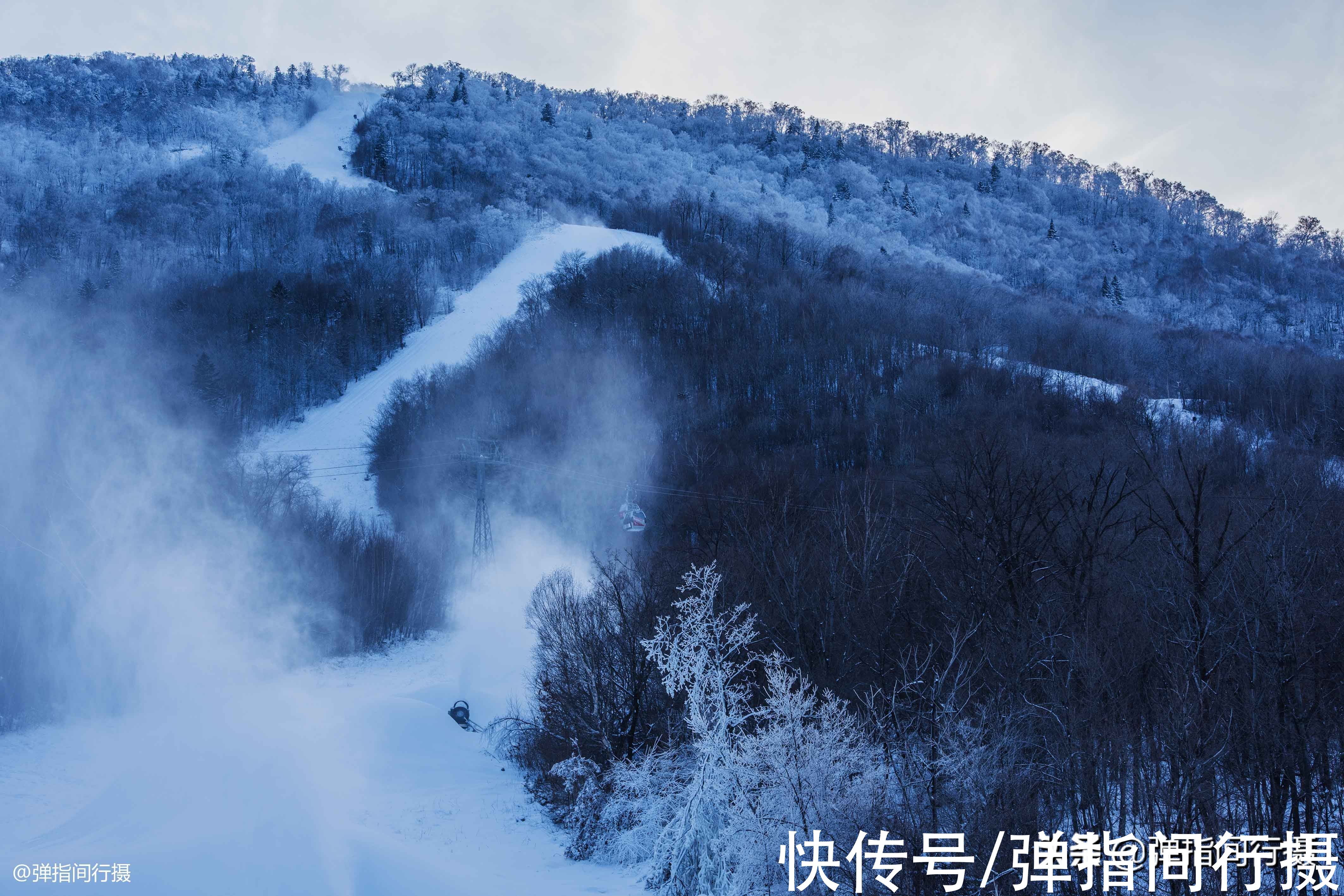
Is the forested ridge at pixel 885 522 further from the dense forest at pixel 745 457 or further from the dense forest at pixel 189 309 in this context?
the dense forest at pixel 189 309

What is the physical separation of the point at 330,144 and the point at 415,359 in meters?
103

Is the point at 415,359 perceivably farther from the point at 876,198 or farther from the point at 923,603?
the point at 876,198

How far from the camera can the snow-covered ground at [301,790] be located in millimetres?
15914

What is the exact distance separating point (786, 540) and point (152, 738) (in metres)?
21.5

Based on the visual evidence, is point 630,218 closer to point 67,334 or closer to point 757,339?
point 757,339

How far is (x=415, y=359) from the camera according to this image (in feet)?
240

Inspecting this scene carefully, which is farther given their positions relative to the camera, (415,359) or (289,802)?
(415,359)

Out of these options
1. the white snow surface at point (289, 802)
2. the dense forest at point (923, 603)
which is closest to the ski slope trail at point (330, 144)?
the dense forest at point (923, 603)

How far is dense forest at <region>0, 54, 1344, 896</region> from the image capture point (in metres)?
16.8

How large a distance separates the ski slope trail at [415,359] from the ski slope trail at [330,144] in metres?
47.4

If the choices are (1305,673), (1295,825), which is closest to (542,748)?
(1295,825)

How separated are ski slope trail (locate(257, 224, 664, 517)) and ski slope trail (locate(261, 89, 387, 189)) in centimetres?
4743

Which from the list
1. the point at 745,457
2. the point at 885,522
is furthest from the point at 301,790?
the point at 745,457

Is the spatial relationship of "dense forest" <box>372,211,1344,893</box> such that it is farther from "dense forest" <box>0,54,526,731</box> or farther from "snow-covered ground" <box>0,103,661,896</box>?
"dense forest" <box>0,54,526,731</box>
